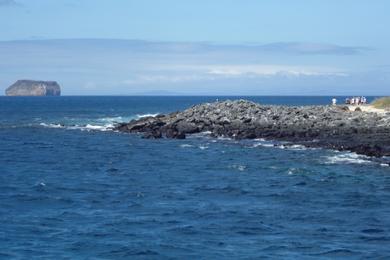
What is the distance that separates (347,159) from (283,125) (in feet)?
61.6

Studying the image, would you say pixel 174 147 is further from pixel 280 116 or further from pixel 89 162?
pixel 280 116

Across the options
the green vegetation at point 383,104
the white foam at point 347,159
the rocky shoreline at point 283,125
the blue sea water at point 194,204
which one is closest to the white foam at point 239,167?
the blue sea water at point 194,204

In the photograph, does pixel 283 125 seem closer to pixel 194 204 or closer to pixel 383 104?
pixel 383 104

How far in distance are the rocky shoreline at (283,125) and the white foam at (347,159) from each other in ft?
2.22

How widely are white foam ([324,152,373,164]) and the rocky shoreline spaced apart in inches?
26.6

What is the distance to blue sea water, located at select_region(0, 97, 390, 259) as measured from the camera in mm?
21469

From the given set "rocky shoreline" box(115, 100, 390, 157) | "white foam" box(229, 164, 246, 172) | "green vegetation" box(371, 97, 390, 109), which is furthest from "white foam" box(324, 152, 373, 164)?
"green vegetation" box(371, 97, 390, 109)

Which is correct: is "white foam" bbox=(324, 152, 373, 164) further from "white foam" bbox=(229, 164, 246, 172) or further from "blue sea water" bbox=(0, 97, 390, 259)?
"white foam" bbox=(229, 164, 246, 172)

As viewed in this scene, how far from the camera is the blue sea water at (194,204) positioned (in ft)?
70.4

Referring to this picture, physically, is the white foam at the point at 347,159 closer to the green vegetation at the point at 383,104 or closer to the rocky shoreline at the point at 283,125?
the rocky shoreline at the point at 283,125

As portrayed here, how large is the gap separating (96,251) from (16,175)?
18538mm

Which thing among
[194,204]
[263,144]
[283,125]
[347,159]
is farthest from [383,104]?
[194,204]

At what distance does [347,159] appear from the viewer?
42.4m

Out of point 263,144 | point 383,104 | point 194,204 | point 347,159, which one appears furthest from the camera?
point 383,104
